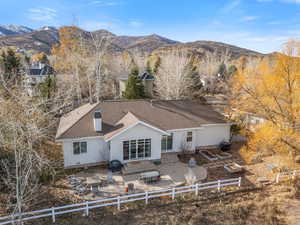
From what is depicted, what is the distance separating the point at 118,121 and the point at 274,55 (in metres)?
12.4

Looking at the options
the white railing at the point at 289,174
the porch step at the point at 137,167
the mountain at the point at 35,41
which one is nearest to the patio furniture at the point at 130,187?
the porch step at the point at 137,167

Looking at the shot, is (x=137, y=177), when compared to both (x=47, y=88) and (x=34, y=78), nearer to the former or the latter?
(x=47, y=88)

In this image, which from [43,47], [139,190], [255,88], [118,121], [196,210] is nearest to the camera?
[196,210]

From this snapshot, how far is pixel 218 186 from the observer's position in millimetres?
12195

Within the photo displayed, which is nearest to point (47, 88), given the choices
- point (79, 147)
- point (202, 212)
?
point (79, 147)

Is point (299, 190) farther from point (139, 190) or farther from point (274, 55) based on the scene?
point (139, 190)

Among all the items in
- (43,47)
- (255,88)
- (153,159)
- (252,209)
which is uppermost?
(43,47)

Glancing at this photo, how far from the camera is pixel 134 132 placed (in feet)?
48.5

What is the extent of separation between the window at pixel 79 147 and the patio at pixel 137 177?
1.50 m

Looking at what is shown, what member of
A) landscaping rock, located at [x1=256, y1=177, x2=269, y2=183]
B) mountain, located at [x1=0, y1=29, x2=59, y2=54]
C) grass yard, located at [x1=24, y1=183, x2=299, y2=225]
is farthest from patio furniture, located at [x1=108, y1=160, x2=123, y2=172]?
mountain, located at [x1=0, y1=29, x2=59, y2=54]

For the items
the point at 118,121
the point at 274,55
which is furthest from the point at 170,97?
the point at 274,55

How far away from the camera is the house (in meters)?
14.5

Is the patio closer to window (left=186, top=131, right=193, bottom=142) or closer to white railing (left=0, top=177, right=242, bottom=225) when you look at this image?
white railing (left=0, top=177, right=242, bottom=225)

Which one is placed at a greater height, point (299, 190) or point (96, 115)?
point (96, 115)
